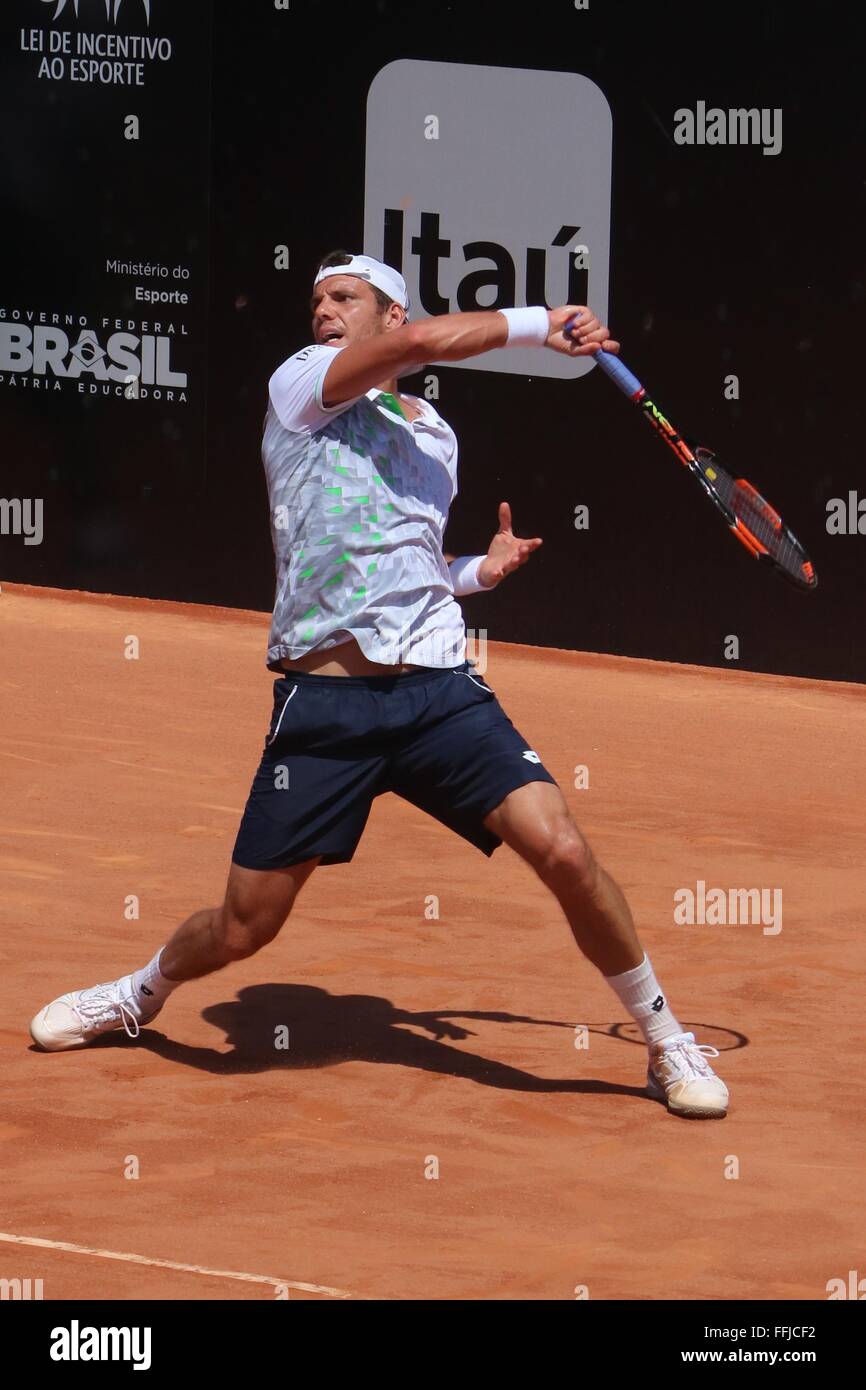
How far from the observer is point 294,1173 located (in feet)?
16.0

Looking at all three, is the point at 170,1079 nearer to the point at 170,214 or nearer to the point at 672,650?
the point at 672,650

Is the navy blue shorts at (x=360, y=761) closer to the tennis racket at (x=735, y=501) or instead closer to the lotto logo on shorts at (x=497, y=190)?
the tennis racket at (x=735, y=501)

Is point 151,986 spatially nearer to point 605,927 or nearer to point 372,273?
point 605,927

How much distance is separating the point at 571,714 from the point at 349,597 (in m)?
5.09

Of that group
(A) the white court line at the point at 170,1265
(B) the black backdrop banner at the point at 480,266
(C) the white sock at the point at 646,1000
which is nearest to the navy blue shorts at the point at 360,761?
(C) the white sock at the point at 646,1000

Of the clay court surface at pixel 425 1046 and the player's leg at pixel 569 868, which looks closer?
the clay court surface at pixel 425 1046

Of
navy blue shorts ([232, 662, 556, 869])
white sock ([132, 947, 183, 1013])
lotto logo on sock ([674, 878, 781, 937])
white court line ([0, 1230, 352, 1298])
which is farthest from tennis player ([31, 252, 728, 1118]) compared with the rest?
lotto logo on sock ([674, 878, 781, 937])

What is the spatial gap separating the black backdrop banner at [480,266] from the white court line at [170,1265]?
7091mm

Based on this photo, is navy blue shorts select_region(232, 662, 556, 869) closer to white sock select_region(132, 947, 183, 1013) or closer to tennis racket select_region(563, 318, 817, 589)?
white sock select_region(132, 947, 183, 1013)

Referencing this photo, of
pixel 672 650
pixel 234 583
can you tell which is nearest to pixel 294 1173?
pixel 672 650

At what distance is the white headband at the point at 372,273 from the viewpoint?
534cm

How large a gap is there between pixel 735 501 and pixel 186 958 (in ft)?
6.13

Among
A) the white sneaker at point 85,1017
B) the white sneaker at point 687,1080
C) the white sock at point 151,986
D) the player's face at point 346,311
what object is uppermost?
the player's face at point 346,311

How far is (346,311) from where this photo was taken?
5301 mm
